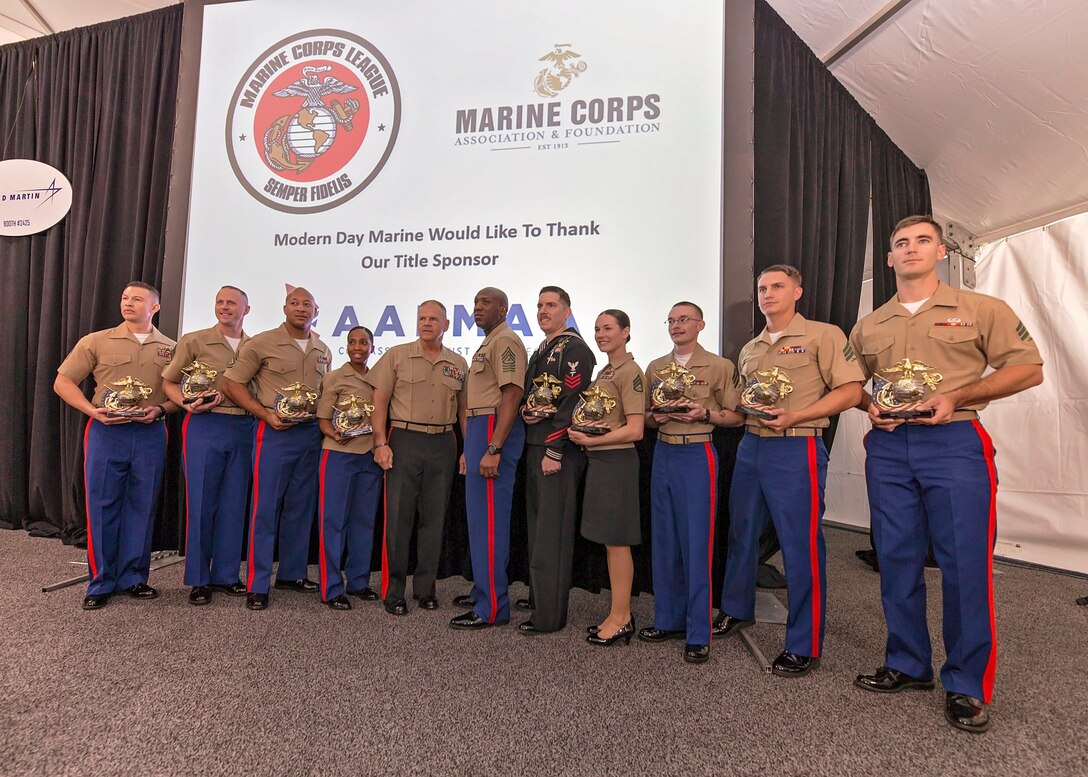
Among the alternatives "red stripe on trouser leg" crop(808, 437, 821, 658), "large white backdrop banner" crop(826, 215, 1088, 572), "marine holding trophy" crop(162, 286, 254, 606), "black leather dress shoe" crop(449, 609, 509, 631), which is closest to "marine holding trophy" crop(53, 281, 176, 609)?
"marine holding trophy" crop(162, 286, 254, 606)

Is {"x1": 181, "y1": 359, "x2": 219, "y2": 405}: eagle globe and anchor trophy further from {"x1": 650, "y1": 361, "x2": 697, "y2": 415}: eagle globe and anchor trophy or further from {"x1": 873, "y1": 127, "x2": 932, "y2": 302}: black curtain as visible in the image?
{"x1": 873, "y1": 127, "x2": 932, "y2": 302}: black curtain

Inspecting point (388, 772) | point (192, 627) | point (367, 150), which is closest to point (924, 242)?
point (388, 772)

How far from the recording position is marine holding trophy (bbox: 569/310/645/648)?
8.21 ft

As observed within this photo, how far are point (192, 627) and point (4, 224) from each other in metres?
4.04

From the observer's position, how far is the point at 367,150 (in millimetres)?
3637

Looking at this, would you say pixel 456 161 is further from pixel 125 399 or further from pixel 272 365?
pixel 125 399

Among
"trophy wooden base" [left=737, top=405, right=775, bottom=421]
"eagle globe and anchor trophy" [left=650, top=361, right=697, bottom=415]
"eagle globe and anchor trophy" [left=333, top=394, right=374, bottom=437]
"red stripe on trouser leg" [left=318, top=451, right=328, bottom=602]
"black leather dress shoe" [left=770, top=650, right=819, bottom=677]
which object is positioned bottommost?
"black leather dress shoe" [left=770, top=650, right=819, bottom=677]

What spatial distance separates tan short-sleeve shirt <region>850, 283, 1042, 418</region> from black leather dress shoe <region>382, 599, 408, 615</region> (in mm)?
2320

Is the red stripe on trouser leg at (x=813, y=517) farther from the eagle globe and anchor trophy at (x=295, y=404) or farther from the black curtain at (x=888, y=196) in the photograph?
the black curtain at (x=888, y=196)

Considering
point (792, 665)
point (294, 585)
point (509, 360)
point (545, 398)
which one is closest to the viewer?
point (792, 665)

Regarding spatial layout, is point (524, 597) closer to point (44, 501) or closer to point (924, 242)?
point (924, 242)

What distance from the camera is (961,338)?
1990 mm

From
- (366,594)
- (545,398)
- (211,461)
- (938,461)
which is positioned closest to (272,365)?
(211,461)

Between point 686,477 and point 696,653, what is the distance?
0.70 meters
